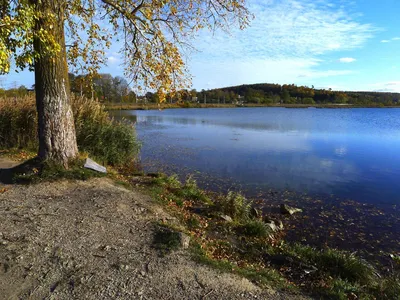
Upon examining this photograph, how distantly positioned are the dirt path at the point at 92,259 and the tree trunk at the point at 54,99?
5.36 feet

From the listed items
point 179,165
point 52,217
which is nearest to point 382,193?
point 179,165

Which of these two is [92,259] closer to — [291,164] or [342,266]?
[342,266]

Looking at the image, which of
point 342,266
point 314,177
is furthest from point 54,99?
point 314,177

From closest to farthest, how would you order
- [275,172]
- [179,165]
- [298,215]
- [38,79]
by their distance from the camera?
[38,79] < [298,215] < [275,172] < [179,165]

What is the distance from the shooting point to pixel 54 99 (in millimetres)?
7195

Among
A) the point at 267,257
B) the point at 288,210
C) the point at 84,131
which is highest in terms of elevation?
the point at 84,131

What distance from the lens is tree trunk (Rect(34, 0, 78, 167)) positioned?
7.00 m

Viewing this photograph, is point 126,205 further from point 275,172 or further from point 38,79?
point 275,172

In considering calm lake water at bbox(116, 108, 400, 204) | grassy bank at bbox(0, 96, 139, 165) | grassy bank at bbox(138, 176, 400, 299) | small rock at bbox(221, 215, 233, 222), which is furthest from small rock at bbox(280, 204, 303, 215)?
grassy bank at bbox(0, 96, 139, 165)

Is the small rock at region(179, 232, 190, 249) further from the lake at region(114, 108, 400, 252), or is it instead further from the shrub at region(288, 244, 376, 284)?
the lake at region(114, 108, 400, 252)

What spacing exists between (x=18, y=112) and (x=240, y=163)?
31.2ft

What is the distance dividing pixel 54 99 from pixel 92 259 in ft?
14.7

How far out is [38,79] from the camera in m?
7.05

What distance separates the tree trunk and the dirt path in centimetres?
163
